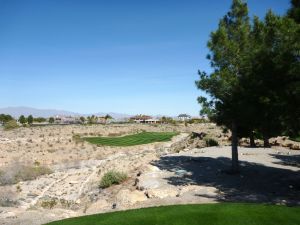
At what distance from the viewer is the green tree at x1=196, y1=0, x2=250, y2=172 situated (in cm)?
2338

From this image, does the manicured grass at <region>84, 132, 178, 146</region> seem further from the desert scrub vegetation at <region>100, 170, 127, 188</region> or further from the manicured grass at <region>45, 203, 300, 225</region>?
the manicured grass at <region>45, 203, 300, 225</region>

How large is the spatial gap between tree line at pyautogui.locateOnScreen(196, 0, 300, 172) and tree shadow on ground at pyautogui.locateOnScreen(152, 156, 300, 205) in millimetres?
1922

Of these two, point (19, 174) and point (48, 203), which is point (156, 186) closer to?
point (48, 203)

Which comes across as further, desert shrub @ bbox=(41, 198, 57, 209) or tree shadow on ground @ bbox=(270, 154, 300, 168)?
tree shadow on ground @ bbox=(270, 154, 300, 168)

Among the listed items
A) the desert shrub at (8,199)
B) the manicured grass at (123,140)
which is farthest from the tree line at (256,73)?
the manicured grass at (123,140)

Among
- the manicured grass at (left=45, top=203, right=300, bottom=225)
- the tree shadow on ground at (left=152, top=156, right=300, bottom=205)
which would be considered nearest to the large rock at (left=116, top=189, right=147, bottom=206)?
the tree shadow on ground at (left=152, top=156, right=300, bottom=205)

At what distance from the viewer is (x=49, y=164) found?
4147 cm

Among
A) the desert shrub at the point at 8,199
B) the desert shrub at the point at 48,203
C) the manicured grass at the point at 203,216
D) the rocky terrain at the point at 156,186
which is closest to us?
the manicured grass at the point at 203,216

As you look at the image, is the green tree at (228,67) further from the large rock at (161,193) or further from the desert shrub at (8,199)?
the desert shrub at (8,199)

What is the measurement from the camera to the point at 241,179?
77.7 feet

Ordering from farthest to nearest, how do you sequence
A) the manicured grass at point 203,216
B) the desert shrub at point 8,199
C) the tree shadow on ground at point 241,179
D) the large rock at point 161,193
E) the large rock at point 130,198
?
the desert shrub at point 8,199
the large rock at point 161,193
the tree shadow on ground at point 241,179
the large rock at point 130,198
the manicured grass at point 203,216

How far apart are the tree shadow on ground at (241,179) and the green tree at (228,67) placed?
1.85 meters

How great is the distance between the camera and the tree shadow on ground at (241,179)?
18.9 m

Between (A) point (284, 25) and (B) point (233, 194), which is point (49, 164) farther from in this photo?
(A) point (284, 25)
